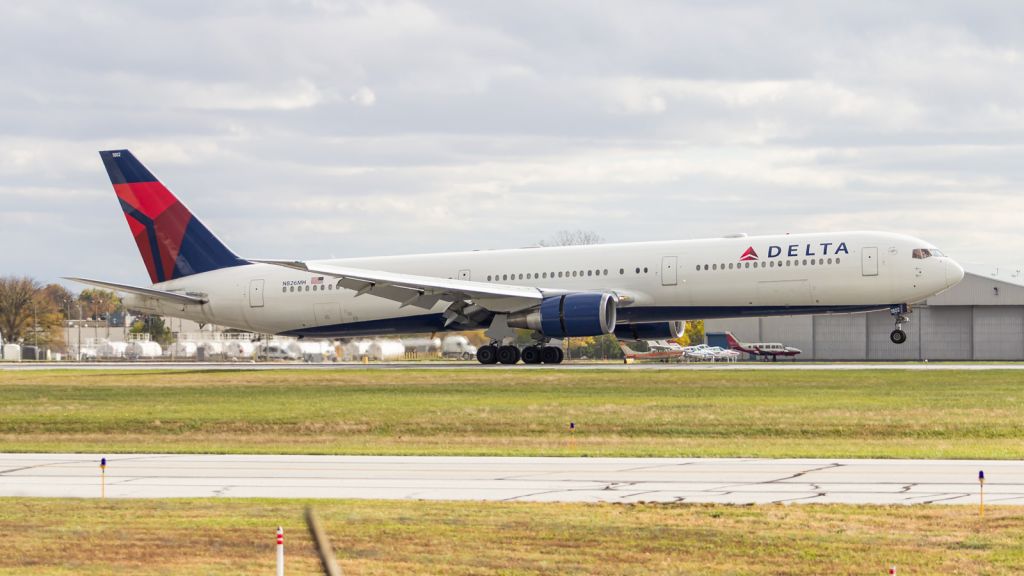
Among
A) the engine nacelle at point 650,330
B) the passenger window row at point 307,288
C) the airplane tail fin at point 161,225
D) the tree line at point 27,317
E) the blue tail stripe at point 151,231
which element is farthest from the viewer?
the tree line at point 27,317

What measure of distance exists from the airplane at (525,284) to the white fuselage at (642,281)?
0.05m

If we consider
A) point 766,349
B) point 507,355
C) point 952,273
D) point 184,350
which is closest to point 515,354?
point 507,355

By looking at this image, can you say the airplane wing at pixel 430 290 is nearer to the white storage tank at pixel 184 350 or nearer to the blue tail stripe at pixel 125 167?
the blue tail stripe at pixel 125 167

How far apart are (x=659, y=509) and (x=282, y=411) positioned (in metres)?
19.6

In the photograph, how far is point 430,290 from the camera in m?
51.8

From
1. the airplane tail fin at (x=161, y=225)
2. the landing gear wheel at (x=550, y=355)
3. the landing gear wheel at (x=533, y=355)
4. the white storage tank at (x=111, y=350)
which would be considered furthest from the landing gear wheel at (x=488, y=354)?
the white storage tank at (x=111, y=350)

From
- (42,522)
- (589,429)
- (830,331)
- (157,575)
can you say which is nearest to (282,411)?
(589,429)

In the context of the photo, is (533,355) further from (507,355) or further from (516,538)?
(516,538)

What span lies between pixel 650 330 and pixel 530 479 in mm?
35356

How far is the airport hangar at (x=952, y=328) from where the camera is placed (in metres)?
91.9

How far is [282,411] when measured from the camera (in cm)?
3497

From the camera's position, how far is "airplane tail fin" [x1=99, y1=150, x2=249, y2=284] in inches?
2334

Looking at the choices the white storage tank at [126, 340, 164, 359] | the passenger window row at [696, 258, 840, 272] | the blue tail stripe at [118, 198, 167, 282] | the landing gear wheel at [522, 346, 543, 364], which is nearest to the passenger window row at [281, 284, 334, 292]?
the blue tail stripe at [118, 198, 167, 282]

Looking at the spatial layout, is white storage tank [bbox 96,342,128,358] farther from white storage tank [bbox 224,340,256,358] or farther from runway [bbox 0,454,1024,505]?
runway [bbox 0,454,1024,505]
